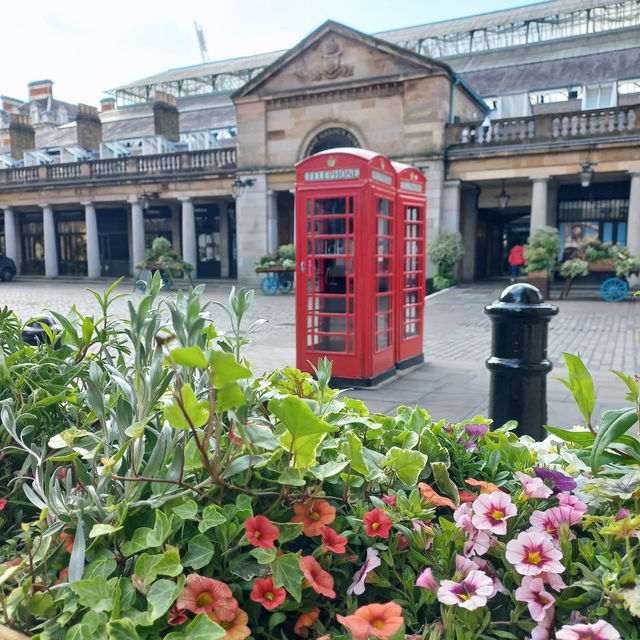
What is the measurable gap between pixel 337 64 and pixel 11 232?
70.8 feet

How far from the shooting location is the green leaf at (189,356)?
110 cm

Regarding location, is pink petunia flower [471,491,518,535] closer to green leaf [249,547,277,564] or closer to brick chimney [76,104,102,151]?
green leaf [249,547,277,564]

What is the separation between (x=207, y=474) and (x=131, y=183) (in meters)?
30.3

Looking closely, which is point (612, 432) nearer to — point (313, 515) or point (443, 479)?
point (443, 479)

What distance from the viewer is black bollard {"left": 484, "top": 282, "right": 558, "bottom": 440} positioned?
131 inches

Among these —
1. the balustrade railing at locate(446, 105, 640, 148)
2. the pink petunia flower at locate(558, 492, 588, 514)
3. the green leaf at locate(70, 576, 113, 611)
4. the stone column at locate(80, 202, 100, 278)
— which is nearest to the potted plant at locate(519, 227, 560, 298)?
the balustrade railing at locate(446, 105, 640, 148)

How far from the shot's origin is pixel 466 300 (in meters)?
18.2

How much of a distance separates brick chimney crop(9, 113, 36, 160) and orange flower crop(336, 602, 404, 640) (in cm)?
4128

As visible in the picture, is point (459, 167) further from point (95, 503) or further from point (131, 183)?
point (95, 503)

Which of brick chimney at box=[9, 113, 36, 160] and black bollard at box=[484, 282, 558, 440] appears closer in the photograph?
black bollard at box=[484, 282, 558, 440]

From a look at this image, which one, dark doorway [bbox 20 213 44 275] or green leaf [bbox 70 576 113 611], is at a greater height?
dark doorway [bbox 20 213 44 275]

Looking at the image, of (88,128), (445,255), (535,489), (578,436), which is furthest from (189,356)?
(88,128)

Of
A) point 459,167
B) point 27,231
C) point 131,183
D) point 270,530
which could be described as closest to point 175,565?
point 270,530

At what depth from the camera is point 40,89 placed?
53.9 meters
